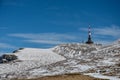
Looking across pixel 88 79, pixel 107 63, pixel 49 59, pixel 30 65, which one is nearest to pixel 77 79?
pixel 88 79

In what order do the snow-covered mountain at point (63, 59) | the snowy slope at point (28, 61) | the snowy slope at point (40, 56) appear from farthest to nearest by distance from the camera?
the snowy slope at point (40, 56), the snowy slope at point (28, 61), the snow-covered mountain at point (63, 59)

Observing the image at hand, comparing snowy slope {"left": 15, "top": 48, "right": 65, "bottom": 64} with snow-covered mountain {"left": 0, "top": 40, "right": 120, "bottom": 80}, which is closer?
snow-covered mountain {"left": 0, "top": 40, "right": 120, "bottom": 80}

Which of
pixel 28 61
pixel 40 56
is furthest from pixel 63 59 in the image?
pixel 28 61

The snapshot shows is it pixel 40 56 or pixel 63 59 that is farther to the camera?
pixel 40 56

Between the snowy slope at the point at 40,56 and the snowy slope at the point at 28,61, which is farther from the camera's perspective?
the snowy slope at the point at 40,56

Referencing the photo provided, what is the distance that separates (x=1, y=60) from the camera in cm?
16012

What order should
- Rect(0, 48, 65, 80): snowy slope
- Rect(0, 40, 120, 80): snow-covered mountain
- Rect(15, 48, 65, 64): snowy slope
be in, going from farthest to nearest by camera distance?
1. Rect(15, 48, 65, 64): snowy slope
2. Rect(0, 48, 65, 80): snowy slope
3. Rect(0, 40, 120, 80): snow-covered mountain

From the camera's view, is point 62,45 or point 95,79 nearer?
point 95,79

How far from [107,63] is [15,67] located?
41.5m

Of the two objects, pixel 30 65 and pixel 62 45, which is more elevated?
pixel 62 45

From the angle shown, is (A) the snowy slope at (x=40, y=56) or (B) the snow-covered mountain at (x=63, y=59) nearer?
(B) the snow-covered mountain at (x=63, y=59)

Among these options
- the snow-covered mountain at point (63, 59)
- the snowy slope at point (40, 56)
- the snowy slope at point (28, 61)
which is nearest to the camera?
the snow-covered mountain at point (63, 59)

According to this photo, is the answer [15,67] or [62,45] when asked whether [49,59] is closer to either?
[15,67]

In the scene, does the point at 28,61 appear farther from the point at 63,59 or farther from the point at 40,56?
the point at 63,59
